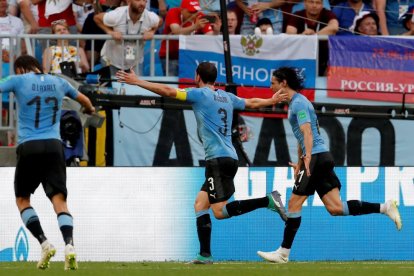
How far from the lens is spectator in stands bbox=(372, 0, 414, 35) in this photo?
2073 cm

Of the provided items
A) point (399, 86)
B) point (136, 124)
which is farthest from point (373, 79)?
point (136, 124)

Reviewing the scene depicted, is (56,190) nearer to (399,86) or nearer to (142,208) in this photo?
(142,208)

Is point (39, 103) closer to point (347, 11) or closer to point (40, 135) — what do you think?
point (40, 135)

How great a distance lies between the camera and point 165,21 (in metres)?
20.8

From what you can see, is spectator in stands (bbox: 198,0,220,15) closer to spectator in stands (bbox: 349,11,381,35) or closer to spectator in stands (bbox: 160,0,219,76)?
spectator in stands (bbox: 160,0,219,76)

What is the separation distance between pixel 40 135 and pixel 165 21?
25.2 feet

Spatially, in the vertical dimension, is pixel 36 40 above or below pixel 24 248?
above

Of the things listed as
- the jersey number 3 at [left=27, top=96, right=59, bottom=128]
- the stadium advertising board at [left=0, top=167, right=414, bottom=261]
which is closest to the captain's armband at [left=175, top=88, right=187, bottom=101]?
the jersey number 3 at [left=27, top=96, right=59, bottom=128]

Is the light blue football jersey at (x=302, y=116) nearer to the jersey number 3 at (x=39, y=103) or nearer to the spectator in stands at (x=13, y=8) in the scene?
the jersey number 3 at (x=39, y=103)

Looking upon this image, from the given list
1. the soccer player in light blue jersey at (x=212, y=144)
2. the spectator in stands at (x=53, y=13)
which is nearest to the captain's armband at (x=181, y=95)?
the soccer player in light blue jersey at (x=212, y=144)

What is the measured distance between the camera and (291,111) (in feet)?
47.8

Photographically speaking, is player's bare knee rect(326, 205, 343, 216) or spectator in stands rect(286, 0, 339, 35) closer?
player's bare knee rect(326, 205, 343, 216)

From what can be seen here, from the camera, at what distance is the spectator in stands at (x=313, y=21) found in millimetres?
20297

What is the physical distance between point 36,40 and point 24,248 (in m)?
4.42
